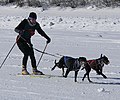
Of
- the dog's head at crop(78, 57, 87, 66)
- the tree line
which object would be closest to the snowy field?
the dog's head at crop(78, 57, 87, 66)

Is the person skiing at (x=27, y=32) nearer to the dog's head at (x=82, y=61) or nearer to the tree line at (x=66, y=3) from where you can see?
the dog's head at (x=82, y=61)

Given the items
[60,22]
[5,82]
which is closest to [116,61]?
[5,82]

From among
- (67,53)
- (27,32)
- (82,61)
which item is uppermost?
(27,32)

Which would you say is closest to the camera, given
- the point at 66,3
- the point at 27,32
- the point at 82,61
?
the point at 82,61

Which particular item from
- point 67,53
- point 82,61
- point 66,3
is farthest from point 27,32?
point 66,3

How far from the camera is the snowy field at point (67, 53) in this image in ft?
27.7

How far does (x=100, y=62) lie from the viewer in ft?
30.8

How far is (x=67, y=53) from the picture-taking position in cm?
1485

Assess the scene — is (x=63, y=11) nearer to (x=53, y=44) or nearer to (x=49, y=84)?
(x=53, y=44)

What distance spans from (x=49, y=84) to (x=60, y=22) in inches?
620

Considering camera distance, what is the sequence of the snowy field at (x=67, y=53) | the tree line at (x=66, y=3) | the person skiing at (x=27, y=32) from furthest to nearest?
the tree line at (x=66, y=3) < the person skiing at (x=27, y=32) < the snowy field at (x=67, y=53)

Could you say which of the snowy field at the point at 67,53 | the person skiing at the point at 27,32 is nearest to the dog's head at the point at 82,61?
the snowy field at the point at 67,53

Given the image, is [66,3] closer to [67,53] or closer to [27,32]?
[67,53]

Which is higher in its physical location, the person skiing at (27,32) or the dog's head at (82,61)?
the person skiing at (27,32)
